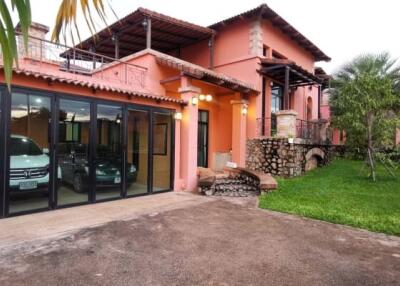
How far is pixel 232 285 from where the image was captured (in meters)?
3.40

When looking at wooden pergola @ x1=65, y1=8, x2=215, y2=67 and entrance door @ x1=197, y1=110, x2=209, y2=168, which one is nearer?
wooden pergola @ x1=65, y1=8, x2=215, y2=67

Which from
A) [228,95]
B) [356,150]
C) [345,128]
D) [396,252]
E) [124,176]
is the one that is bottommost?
[396,252]

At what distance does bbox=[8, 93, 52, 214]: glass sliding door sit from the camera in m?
6.01

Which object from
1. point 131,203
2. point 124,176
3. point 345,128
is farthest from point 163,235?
point 345,128

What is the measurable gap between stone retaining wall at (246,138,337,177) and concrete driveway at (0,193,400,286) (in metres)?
5.52

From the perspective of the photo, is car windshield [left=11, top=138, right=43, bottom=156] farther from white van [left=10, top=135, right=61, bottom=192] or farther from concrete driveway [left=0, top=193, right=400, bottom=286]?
concrete driveway [left=0, top=193, right=400, bottom=286]

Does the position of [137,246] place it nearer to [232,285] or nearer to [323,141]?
[232,285]

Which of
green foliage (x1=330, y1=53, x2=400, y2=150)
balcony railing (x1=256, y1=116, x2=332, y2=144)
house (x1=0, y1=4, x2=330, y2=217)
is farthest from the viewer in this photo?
balcony railing (x1=256, y1=116, x2=332, y2=144)

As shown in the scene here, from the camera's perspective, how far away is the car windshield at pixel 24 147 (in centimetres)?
602

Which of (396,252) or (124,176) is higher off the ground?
(124,176)

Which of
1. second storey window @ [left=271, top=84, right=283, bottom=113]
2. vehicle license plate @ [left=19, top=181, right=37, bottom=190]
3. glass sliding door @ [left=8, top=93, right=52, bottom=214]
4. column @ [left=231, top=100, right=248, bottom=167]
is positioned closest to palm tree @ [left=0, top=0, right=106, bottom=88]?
glass sliding door @ [left=8, top=93, right=52, bottom=214]

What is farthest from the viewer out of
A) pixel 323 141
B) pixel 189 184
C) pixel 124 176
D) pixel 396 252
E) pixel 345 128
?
pixel 323 141

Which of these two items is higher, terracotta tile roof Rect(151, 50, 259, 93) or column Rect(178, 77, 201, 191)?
terracotta tile roof Rect(151, 50, 259, 93)

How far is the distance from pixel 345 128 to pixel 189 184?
639cm
